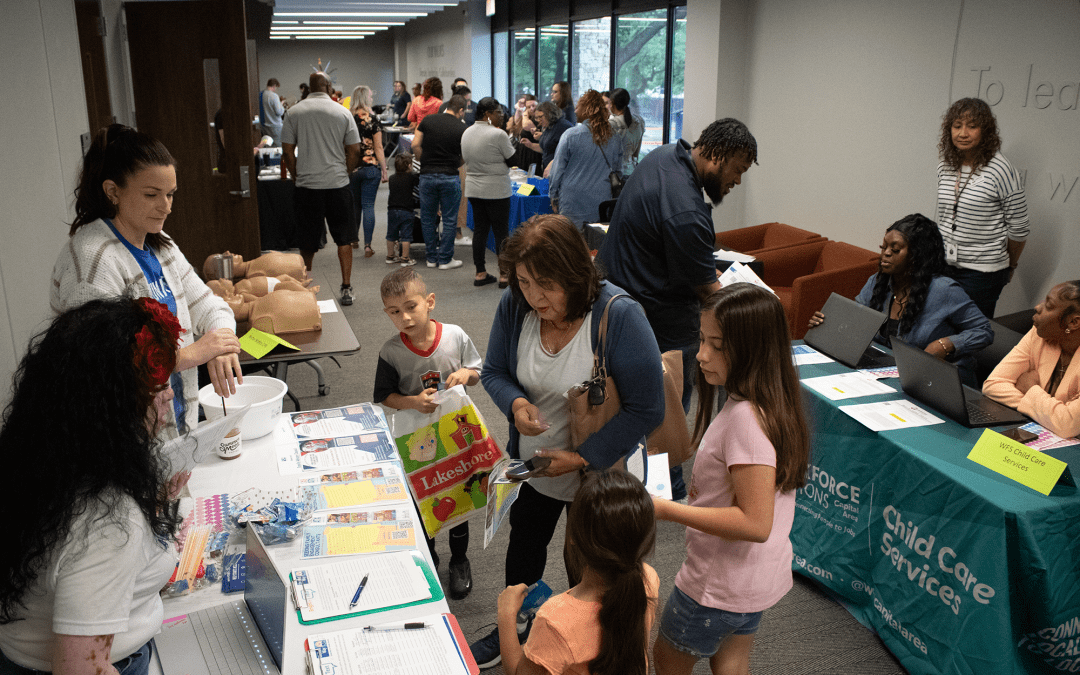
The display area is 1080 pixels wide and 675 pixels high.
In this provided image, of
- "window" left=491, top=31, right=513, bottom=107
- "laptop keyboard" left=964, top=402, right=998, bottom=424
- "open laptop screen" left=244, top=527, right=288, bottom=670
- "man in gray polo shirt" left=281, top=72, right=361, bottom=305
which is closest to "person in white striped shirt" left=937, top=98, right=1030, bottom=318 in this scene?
"laptop keyboard" left=964, top=402, right=998, bottom=424

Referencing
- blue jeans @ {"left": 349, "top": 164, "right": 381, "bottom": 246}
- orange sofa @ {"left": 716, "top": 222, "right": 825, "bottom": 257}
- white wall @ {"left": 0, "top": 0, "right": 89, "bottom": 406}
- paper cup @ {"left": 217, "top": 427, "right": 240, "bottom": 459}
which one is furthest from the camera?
blue jeans @ {"left": 349, "top": 164, "right": 381, "bottom": 246}

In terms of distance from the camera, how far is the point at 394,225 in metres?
7.57

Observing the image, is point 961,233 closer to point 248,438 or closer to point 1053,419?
point 1053,419

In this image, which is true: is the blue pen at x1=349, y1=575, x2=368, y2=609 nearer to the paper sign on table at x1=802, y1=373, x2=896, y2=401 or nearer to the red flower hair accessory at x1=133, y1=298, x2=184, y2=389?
the red flower hair accessory at x1=133, y1=298, x2=184, y2=389

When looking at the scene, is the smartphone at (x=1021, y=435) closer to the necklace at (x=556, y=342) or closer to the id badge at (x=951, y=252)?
the necklace at (x=556, y=342)

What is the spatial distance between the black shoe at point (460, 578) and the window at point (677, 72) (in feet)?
22.3

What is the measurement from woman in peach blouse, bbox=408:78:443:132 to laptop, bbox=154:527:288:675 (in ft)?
21.3

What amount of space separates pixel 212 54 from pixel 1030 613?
18.3ft

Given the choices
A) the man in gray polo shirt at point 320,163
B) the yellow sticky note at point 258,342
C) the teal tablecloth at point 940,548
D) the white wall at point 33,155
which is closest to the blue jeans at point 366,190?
the man in gray polo shirt at point 320,163

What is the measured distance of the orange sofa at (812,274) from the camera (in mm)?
4656

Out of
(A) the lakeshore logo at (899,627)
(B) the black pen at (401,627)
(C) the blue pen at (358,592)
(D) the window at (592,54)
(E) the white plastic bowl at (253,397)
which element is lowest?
(A) the lakeshore logo at (899,627)

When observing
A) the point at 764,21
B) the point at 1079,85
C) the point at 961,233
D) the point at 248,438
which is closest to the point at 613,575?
the point at 248,438

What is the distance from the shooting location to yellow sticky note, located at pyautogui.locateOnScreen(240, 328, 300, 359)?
115 inches

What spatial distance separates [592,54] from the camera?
10.9 m
